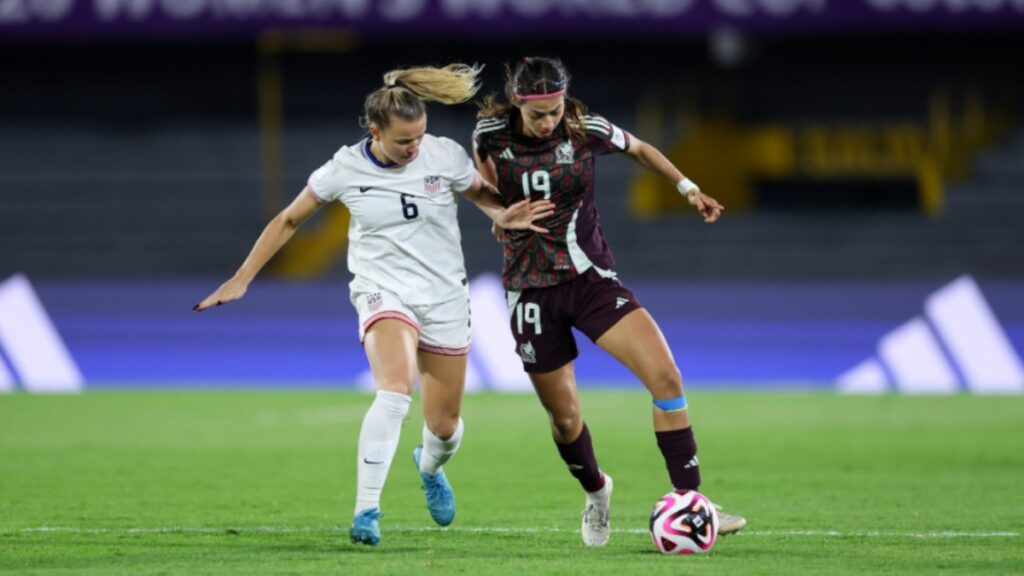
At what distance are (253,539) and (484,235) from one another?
14703 mm

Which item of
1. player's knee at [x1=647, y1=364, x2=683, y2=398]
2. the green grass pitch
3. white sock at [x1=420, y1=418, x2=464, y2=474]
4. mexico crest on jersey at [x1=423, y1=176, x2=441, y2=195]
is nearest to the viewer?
the green grass pitch

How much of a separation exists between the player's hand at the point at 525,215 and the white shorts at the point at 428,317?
529mm

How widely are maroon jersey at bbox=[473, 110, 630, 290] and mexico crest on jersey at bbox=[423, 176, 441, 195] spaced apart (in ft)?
0.94

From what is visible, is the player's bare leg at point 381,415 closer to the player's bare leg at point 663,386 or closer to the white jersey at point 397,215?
the white jersey at point 397,215

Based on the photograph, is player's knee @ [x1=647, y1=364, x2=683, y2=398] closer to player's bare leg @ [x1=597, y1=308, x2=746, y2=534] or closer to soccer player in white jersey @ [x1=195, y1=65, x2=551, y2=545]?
player's bare leg @ [x1=597, y1=308, x2=746, y2=534]

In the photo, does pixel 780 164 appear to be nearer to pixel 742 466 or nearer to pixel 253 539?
pixel 742 466

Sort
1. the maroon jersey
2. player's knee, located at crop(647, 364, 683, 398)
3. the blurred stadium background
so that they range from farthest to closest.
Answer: the blurred stadium background, the maroon jersey, player's knee, located at crop(647, 364, 683, 398)

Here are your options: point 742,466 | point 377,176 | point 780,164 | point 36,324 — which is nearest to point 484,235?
point 780,164

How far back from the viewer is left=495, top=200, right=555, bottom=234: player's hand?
7879 millimetres

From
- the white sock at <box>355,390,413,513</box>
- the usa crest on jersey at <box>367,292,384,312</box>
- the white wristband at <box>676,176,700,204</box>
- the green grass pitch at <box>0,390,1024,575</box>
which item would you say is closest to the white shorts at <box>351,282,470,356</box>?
the usa crest on jersey at <box>367,292,384,312</box>

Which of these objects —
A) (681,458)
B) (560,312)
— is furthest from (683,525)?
(560,312)

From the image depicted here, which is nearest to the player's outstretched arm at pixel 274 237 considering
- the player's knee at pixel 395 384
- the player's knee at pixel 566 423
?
the player's knee at pixel 395 384

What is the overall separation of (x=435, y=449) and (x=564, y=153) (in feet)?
5.26

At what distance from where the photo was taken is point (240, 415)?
51.6ft
